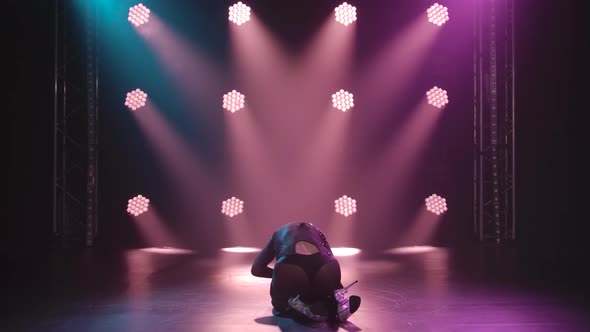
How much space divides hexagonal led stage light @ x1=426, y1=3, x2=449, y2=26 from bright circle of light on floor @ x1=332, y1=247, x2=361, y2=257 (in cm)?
271

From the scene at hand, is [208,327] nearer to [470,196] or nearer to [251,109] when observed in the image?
[251,109]

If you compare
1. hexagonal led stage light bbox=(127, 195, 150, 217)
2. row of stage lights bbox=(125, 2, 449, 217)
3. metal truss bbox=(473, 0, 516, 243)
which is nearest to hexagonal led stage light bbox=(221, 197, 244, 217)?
row of stage lights bbox=(125, 2, 449, 217)

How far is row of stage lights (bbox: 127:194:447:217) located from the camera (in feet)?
Answer: 21.2

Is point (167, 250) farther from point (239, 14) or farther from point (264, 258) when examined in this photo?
point (264, 258)

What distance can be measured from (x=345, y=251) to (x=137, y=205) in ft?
7.69

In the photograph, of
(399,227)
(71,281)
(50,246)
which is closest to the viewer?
(71,281)

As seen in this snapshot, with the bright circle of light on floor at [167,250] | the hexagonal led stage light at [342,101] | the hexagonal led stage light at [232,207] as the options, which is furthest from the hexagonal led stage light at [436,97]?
the bright circle of light on floor at [167,250]

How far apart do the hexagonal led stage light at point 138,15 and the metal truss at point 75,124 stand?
0.45 m

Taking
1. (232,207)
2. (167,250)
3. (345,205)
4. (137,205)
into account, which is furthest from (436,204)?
(137,205)

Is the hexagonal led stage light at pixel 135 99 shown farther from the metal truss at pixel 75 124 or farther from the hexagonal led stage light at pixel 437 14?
the hexagonal led stage light at pixel 437 14

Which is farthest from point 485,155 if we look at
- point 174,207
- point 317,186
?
point 174,207

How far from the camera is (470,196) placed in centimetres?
657

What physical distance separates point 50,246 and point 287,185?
259cm

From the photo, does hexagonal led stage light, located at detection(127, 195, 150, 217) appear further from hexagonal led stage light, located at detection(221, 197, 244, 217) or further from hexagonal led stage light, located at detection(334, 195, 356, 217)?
hexagonal led stage light, located at detection(334, 195, 356, 217)
